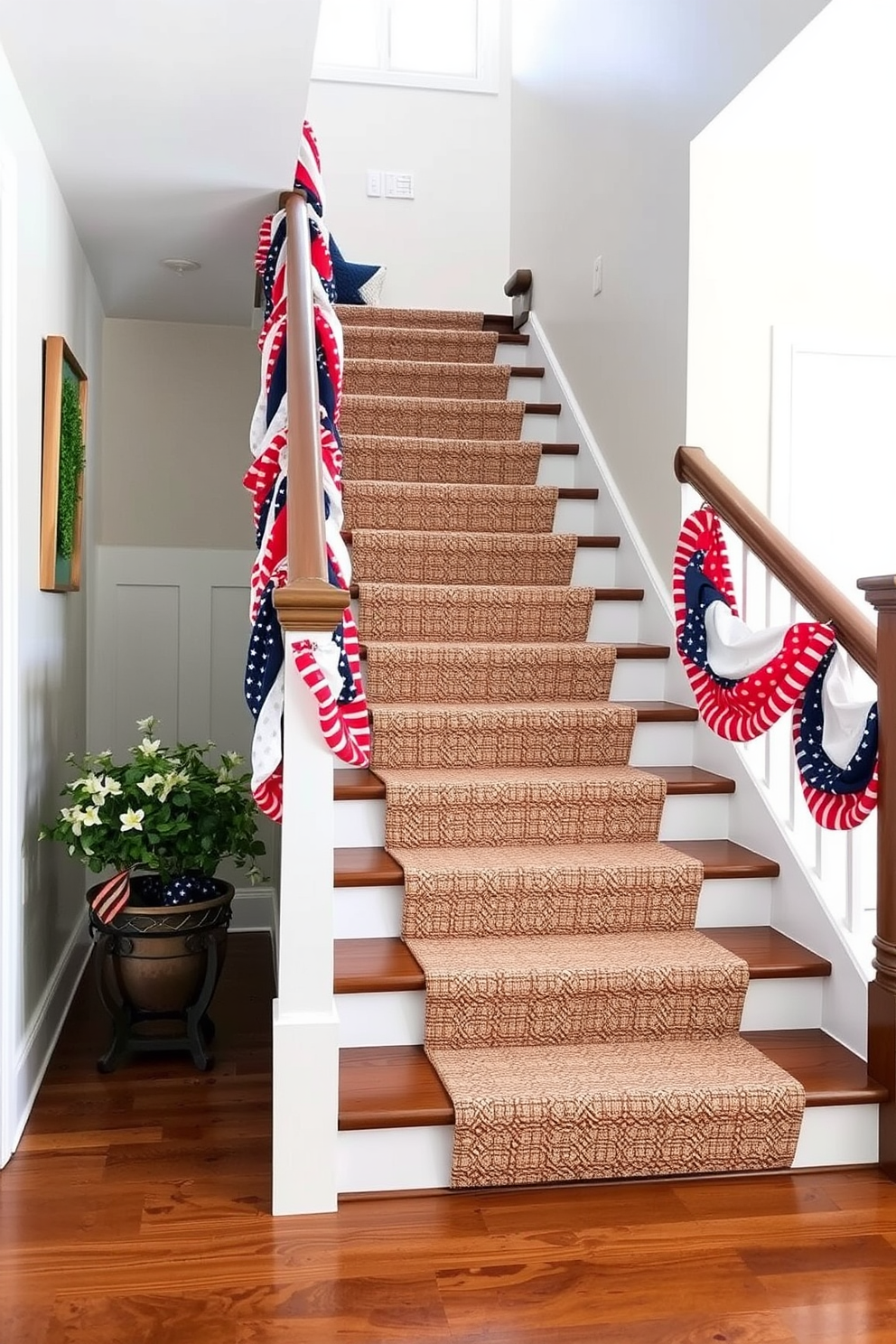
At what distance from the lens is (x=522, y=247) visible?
5.23m

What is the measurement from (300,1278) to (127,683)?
2.74 metres

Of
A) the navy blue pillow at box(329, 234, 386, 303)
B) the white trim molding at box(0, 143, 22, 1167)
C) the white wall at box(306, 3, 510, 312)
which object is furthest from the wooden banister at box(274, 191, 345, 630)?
the white wall at box(306, 3, 510, 312)

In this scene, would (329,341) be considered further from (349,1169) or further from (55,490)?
(349,1169)

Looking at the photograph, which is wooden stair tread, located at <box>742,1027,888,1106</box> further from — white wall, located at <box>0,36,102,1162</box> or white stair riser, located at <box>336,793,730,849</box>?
white wall, located at <box>0,36,102,1162</box>

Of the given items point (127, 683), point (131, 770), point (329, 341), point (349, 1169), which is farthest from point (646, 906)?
point (127, 683)

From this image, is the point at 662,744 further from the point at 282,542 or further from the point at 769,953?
the point at 282,542

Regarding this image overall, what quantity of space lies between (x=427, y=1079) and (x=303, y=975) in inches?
13.4

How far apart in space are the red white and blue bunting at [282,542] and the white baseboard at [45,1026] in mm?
852

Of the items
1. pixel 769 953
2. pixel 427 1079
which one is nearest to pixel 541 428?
pixel 769 953

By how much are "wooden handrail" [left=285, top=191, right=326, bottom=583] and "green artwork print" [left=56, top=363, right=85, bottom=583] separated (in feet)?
2.35

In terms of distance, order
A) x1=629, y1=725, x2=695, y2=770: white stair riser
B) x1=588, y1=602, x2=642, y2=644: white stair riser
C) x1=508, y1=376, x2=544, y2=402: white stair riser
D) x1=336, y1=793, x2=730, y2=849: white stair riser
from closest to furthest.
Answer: x1=336, y1=793, x2=730, y2=849: white stair riser
x1=629, y1=725, x2=695, y2=770: white stair riser
x1=588, y1=602, x2=642, y2=644: white stair riser
x1=508, y1=376, x2=544, y2=402: white stair riser

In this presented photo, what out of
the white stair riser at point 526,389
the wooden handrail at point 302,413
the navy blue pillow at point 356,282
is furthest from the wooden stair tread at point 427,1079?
the navy blue pillow at point 356,282

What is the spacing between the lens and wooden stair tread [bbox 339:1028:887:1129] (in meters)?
2.20

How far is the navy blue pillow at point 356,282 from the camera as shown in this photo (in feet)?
17.0
